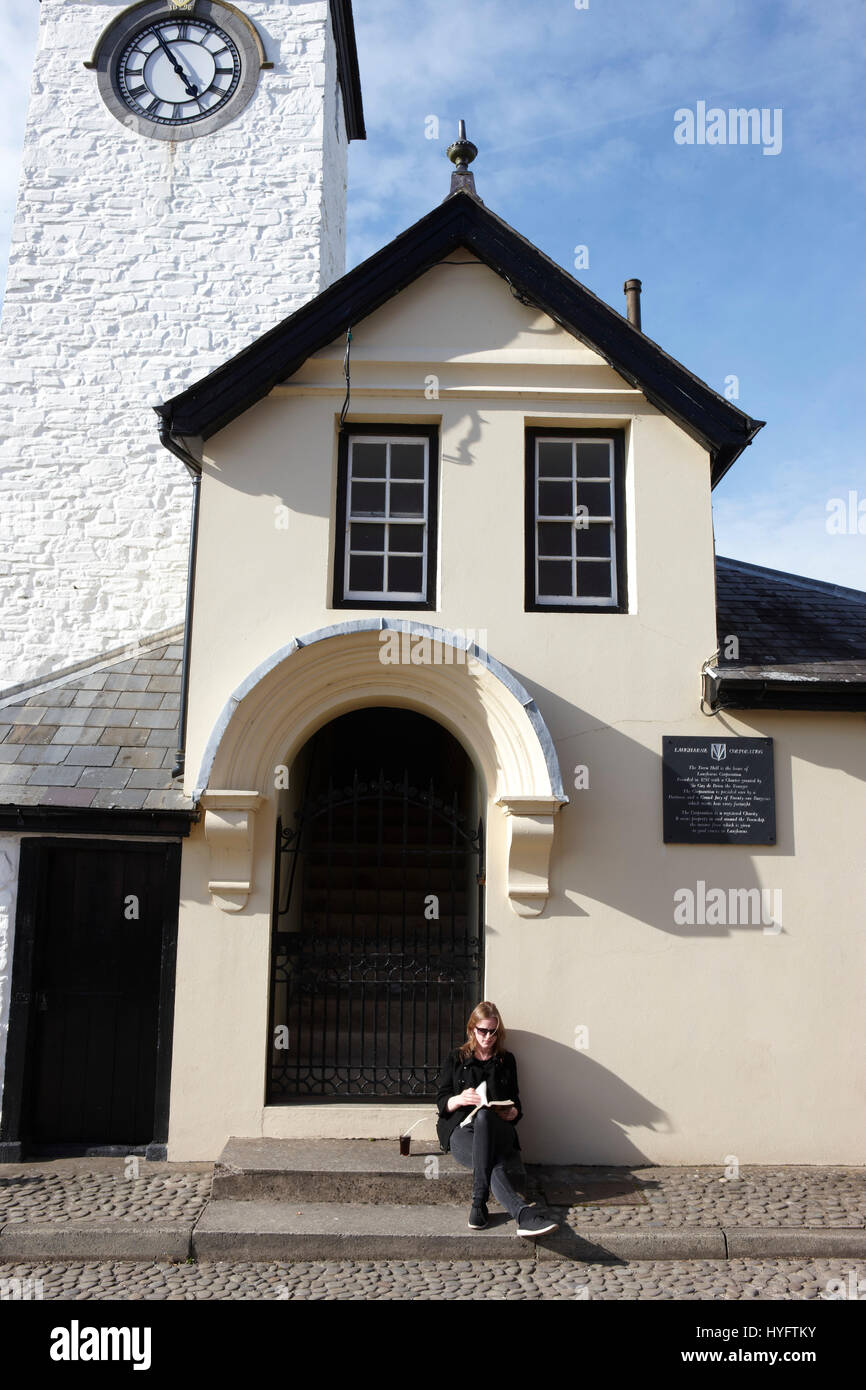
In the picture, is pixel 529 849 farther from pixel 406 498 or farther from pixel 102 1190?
pixel 102 1190

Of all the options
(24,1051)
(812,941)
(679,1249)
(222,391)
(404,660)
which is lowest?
(679,1249)

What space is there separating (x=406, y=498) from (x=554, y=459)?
121cm

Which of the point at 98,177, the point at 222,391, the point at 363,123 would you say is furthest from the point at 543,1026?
the point at 363,123

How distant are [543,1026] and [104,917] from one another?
3212 millimetres

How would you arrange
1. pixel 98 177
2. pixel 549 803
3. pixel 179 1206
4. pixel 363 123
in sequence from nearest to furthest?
pixel 179 1206 < pixel 549 803 < pixel 98 177 < pixel 363 123

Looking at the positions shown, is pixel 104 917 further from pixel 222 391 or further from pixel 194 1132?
pixel 222 391

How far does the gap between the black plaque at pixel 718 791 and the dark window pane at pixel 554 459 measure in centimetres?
228

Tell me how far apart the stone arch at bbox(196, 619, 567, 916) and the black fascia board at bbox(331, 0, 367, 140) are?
29.8 feet

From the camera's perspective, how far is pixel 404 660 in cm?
726

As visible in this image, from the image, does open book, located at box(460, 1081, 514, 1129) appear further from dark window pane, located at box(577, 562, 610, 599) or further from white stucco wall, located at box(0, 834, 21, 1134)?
dark window pane, located at box(577, 562, 610, 599)

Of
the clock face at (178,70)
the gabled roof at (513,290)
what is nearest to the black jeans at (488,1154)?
the gabled roof at (513,290)

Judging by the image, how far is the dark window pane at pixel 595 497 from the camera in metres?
8.01

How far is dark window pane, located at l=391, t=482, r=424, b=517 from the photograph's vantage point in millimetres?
7984

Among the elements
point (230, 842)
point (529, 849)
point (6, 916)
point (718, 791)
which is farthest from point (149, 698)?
point (718, 791)
